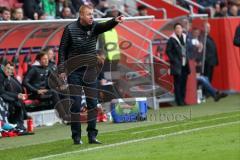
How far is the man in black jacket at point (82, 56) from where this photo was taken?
14.7 meters

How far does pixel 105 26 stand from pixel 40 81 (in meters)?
5.53

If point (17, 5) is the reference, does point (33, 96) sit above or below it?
below

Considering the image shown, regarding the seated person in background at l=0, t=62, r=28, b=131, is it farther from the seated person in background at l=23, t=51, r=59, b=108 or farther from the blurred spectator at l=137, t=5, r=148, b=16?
the blurred spectator at l=137, t=5, r=148, b=16

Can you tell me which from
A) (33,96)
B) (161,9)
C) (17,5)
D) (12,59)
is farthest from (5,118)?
(161,9)

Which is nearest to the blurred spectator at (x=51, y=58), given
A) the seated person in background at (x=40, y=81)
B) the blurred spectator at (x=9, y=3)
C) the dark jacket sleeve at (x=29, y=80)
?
the seated person in background at (x=40, y=81)

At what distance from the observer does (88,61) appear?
49.0ft

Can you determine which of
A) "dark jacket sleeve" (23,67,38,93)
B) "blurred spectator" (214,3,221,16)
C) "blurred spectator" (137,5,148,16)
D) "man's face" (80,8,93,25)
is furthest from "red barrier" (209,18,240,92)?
"man's face" (80,8,93,25)

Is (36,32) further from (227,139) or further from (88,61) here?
(227,139)

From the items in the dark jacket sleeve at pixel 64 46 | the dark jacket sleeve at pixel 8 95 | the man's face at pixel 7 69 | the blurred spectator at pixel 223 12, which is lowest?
the dark jacket sleeve at pixel 8 95

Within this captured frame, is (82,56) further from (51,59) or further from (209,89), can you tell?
(209,89)

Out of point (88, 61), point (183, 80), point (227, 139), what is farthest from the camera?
point (183, 80)

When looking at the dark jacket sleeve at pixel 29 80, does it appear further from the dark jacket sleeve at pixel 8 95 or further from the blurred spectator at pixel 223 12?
the blurred spectator at pixel 223 12

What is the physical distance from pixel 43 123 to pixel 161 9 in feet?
24.8

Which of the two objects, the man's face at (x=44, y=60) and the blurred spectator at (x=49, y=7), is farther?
the blurred spectator at (x=49, y=7)
